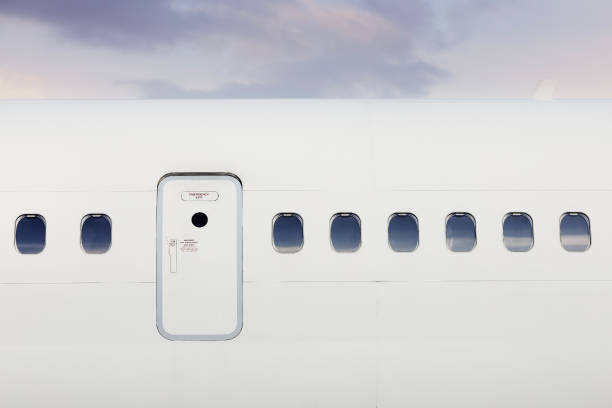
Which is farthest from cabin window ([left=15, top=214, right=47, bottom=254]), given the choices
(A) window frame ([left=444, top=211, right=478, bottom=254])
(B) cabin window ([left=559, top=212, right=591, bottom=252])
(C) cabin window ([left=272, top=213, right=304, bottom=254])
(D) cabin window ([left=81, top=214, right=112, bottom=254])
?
(B) cabin window ([left=559, top=212, right=591, bottom=252])

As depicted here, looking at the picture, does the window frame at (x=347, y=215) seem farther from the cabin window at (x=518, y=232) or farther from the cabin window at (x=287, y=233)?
the cabin window at (x=518, y=232)

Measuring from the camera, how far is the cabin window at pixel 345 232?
790 centimetres

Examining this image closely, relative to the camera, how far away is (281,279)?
25.7 ft

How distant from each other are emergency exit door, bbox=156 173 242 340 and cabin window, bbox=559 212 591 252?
374cm

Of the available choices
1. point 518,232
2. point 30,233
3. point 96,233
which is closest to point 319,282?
point 518,232

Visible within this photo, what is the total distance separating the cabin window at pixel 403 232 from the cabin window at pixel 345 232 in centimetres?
37

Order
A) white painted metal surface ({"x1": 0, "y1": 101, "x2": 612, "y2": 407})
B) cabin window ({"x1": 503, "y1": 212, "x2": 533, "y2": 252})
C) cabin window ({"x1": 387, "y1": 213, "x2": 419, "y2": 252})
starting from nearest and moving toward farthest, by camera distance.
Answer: white painted metal surface ({"x1": 0, "y1": 101, "x2": 612, "y2": 407}), cabin window ({"x1": 387, "y1": 213, "x2": 419, "y2": 252}), cabin window ({"x1": 503, "y1": 212, "x2": 533, "y2": 252})

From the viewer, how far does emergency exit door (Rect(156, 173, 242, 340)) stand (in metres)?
7.85

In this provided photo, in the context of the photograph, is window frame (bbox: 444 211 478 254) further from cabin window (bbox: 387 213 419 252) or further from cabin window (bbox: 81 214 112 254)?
cabin window (bbox: 81 214 112 254)

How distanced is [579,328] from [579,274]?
0.61 metres

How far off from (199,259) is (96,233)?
47.7 inches

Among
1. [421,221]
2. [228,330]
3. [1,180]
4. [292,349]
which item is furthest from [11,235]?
[421,221]

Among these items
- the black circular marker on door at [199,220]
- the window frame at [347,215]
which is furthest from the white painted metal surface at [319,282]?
the black circular marker on door at [199,220]

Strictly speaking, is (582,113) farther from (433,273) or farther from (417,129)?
(433,273)
